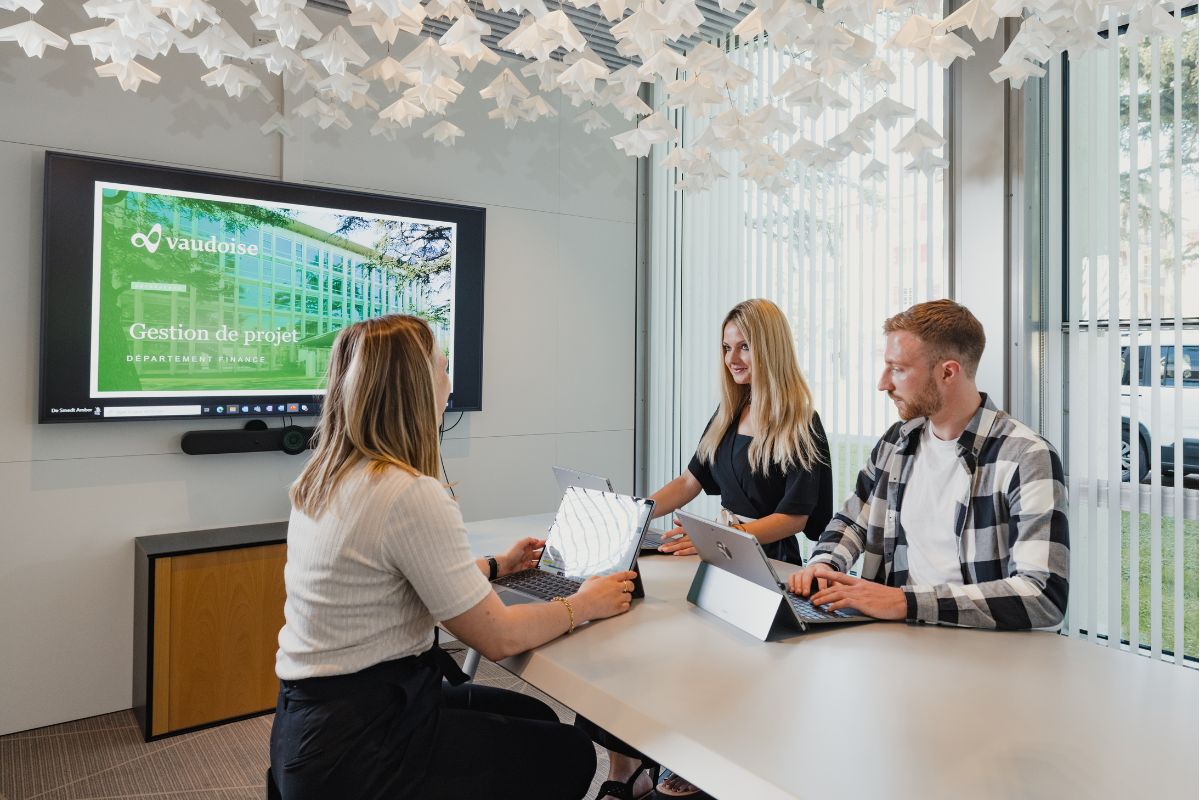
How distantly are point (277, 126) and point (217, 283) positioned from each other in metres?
0.70

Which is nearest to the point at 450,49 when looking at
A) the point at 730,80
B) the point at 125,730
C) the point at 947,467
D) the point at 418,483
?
the point at 730,80

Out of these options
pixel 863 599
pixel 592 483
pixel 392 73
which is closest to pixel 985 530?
pixel 863 599

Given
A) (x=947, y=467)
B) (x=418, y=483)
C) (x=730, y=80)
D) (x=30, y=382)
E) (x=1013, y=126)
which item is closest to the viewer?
(x=418, y=483)

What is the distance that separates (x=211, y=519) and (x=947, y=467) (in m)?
2.85

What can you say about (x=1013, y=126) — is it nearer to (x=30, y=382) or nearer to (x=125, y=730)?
(x=30, y=382)

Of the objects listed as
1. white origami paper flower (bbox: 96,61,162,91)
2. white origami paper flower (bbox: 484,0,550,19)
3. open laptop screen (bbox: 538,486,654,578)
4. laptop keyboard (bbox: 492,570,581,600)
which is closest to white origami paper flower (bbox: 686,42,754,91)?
white origami paper flower (bbox: 484,0,550,19)

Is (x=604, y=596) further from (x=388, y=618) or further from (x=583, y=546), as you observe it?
(x=388, y=618)

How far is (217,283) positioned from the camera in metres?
3.26

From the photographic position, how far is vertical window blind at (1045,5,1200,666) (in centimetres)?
235

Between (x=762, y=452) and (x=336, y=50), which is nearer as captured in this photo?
(x=336, y=50)

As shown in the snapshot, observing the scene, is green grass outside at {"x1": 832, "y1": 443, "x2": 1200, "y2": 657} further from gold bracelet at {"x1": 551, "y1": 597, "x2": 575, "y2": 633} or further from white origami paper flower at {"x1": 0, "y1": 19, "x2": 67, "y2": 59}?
white origami paper flower at {"x1": 0, "y1": 19, "x2": 67, "y2": 59}

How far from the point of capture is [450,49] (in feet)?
6.57

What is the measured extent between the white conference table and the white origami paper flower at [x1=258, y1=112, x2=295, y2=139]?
266 cm

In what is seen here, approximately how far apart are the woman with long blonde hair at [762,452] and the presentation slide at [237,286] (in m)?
1.63
